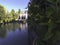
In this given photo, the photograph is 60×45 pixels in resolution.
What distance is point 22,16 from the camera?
266 ft

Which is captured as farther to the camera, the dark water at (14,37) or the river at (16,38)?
the dark water at (14,37)

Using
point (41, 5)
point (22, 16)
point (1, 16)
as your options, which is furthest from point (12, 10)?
point (41, 5)

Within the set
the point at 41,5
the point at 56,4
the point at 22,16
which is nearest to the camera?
the point at 56,4

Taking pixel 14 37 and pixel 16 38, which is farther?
pixel 14 37

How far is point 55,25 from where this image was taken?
2037 millimetres

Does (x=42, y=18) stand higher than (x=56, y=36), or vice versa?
(x=42, y=18)

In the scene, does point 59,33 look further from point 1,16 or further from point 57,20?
point 1,16

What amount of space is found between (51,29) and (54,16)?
14cm

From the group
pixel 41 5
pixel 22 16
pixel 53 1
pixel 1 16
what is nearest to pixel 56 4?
pixel 53 1

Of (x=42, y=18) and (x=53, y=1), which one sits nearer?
(x=53, y=1)

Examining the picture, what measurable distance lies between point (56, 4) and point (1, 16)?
51.3 meters

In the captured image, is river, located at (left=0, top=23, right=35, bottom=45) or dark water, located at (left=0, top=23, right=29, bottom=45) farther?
dark water, located at (left=0, top=23, right=29, bottom=45)

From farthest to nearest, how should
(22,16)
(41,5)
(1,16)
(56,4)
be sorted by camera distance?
(22,16) → (1,16) → (41,5) → (56,4)

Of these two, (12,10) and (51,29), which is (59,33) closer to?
(51,29)
